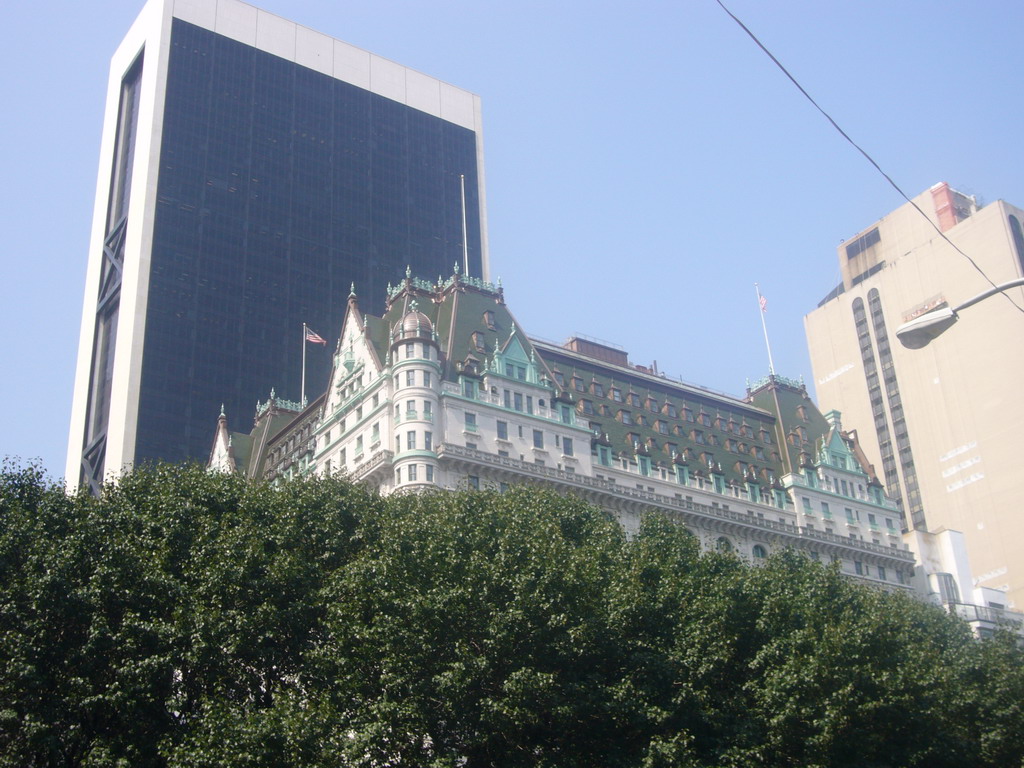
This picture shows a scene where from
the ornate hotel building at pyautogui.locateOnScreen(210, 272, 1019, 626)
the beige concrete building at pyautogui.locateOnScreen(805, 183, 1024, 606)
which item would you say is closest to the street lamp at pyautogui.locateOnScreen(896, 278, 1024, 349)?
the ornate hotel building at pyautogui.locateOnScreen(210, 272, 1019, 626)

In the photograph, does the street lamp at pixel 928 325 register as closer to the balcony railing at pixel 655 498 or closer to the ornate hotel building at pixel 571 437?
the ornate hotel building at pixel 571 437

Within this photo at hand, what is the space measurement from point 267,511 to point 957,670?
4237 cm

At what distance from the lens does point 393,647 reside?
56.1 meters

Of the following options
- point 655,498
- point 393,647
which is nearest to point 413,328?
point 655,498

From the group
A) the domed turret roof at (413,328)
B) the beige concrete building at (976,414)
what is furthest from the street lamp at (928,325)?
the beige concrete building at (976,414)

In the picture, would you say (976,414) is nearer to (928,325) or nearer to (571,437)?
(571,437)

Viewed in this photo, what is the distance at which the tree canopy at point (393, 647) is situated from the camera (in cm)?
5322

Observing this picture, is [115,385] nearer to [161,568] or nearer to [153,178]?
[153,178]

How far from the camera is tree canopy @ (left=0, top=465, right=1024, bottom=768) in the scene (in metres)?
53.2

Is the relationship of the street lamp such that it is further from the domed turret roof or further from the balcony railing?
the domed turret roof

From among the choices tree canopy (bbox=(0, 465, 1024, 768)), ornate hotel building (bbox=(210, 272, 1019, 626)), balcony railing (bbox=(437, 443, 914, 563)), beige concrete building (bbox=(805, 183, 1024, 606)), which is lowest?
tree canopy (bbox=(0, 465, 1024, 768))

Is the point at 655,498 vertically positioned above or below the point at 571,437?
below

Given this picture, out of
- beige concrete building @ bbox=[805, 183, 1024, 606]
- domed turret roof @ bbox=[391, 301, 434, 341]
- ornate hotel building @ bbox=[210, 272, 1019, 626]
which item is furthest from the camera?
beige concrete building @ bbox=[805, 183, 1024, 606]

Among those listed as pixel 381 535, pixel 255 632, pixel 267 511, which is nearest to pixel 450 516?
pixel 381 535
